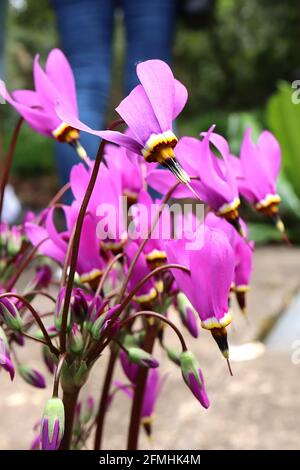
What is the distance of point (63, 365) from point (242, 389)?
905 mm

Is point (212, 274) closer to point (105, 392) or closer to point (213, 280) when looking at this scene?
point (213, 280)

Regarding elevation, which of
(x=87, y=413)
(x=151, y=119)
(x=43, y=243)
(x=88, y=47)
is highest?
(x=88, y=47)

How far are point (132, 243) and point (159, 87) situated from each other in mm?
231

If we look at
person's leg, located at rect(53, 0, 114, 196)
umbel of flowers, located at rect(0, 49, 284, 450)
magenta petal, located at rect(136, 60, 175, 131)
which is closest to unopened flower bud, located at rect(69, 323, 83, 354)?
umbel of flowers, located at rect(0, 49, 284, 450)

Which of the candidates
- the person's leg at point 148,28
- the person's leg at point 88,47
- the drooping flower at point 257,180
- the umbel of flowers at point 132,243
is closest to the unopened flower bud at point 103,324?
the umbel of flowers at point 132,243

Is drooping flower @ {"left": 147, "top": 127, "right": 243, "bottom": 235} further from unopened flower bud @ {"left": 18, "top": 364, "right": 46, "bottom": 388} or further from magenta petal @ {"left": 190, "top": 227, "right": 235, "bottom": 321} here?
unopened flower bud @ {"left": 18, "top": 364, "right": 46, "bottom": 388}

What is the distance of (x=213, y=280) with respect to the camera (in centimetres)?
66

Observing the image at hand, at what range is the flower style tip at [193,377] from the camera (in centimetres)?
70

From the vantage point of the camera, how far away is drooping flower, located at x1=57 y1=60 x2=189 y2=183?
1.98 ft

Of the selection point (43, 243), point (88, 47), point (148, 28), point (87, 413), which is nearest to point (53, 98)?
point (43, 243)

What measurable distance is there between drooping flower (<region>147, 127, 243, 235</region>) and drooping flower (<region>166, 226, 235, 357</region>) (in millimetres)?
59

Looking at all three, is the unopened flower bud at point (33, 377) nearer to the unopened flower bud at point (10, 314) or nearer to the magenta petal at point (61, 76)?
the unopened flower bud at point (10, 314)
